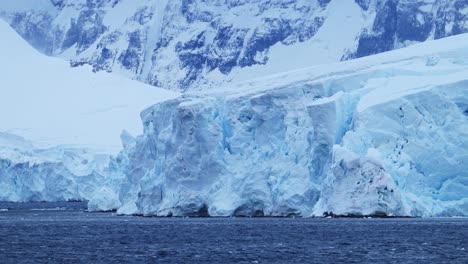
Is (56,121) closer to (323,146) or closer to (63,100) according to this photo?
(63,100)

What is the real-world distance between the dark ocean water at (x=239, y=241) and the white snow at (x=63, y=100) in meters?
52.3

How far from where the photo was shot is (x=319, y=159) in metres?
58.6

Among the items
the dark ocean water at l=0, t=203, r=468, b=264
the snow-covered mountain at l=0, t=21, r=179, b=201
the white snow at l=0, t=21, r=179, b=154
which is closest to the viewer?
the dark ocean water at l=0, t=203, r=468, b=264

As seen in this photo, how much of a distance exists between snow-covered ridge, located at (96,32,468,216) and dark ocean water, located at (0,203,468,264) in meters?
1.14

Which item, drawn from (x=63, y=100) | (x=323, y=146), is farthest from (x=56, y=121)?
(x=323, y=146)

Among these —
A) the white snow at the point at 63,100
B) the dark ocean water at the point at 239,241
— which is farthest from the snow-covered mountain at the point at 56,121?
the dark ocean water at the point at 239,241

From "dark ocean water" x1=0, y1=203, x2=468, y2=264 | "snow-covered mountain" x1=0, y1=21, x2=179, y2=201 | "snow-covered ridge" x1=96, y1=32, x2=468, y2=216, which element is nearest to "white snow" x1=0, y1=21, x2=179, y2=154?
"snow-covered mountain" x1=0, y1=21, x2=179, y2=201

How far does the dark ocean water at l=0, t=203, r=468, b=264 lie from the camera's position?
39.5 meters

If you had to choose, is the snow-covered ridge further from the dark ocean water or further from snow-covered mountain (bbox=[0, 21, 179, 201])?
snow-covered mountain (bbox=[0, 21, 179, 201])

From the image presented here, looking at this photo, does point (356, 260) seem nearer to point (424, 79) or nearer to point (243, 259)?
point (243, 259)

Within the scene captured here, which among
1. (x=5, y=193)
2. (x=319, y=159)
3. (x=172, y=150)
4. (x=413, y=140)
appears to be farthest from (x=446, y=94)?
(x=5, y=193)

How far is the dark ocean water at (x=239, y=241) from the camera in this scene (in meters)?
39.5

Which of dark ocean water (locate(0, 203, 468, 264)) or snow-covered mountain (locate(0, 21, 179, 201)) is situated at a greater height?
snow-covered mountain (locate(0, 21, 179, 201))

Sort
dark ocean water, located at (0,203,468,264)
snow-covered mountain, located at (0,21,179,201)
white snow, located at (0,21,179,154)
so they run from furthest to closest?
white snow, located at (0,21,179,154) < snow-covered mountain, located at (0,21,179,201) < dark ocean water, located at (0,203,468,264)
